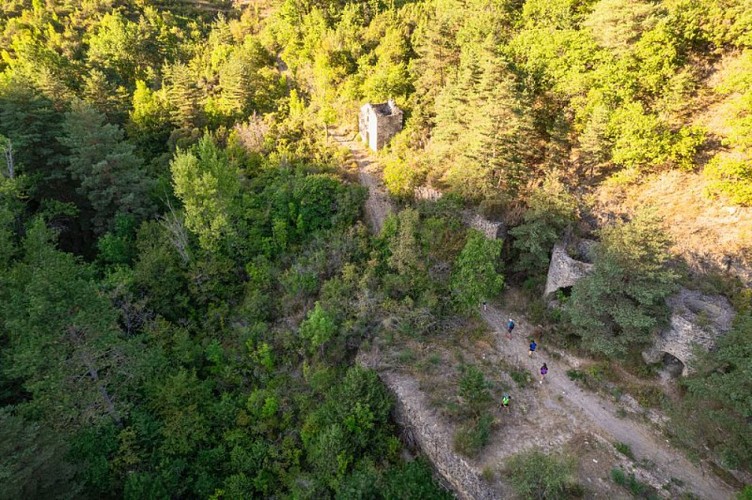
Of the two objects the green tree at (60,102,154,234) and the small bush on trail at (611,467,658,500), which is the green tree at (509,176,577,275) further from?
the green tree at (60,102,154,234)

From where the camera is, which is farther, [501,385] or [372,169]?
[372,169]

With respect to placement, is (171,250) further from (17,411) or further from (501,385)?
(501,385)

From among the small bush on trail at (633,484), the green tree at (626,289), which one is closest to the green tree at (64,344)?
the green tree at (626,289)

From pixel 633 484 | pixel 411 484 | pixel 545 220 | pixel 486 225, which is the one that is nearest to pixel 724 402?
pixel 633 484

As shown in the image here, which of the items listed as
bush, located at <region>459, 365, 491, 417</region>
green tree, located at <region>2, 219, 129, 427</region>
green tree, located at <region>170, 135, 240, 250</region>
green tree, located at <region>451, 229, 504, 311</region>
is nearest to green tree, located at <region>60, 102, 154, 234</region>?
green tree, located at <region>170, 135, 240, 250</region>

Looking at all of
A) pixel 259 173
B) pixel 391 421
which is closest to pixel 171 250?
pixel 259 173

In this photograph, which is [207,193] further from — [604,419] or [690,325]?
[690,325]

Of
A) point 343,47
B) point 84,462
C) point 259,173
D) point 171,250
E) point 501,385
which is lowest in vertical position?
point 84,462
